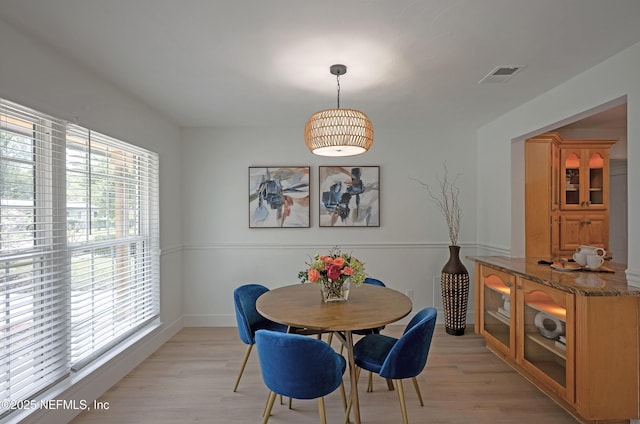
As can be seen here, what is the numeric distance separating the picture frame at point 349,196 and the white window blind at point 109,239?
6.20 feet

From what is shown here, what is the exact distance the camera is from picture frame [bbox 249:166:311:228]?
4234 millimetres

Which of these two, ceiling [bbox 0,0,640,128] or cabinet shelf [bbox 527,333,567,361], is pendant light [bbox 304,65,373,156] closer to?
ceiling [bbox 0,0,640,128]

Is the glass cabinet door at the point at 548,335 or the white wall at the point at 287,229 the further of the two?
the white wall at the point at 287,229

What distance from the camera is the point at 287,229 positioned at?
4.29 m

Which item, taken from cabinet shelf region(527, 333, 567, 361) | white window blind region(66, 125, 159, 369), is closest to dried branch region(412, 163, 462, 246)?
cabinet shelf region(527, 333, 567, 361)

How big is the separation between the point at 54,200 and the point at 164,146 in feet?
5.51

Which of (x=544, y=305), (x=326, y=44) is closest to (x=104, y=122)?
(x=326, y=44)

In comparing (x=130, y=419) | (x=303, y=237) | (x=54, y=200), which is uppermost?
(x=54, y=200)

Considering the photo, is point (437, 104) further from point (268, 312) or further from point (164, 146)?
point (164, 146)

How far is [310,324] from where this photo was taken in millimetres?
1990

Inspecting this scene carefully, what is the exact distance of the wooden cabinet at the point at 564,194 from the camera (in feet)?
12.1

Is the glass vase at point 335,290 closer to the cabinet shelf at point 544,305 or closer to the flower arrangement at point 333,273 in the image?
the flower arrangement at point 333,273

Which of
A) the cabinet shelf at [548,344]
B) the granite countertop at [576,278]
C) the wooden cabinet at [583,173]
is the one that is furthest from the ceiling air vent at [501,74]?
the cabinet shelf at [548,344]

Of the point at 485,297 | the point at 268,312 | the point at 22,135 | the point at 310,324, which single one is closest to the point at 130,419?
the point at 268,312
